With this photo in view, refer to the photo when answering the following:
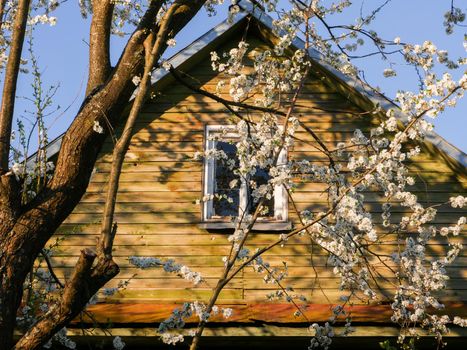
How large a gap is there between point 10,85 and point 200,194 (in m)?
4.53

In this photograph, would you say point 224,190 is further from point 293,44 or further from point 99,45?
point 99,45

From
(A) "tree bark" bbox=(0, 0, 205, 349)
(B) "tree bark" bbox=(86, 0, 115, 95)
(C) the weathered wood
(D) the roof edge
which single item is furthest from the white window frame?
(A) "tree bark" bbox=(0, 0, 205, 349)

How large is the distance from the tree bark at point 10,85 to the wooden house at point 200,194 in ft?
10.8

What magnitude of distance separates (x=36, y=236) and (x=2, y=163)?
74 cm

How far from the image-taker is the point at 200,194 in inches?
414

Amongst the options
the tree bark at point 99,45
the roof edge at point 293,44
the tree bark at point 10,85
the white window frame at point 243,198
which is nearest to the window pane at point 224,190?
the white window frame at point 243,198

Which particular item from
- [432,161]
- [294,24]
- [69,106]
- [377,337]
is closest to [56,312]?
[69,106]

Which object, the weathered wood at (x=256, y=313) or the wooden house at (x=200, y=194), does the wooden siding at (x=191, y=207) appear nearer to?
the wooden house at (x=200, y=194)

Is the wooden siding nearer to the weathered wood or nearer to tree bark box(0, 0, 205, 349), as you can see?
the weathered wood

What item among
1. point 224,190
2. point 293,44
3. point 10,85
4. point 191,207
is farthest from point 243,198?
point 10,85

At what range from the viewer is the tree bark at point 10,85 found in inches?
241

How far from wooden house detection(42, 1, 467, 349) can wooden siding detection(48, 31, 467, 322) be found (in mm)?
13

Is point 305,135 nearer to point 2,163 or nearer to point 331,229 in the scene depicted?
point 331,229

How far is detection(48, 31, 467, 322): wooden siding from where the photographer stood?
9.92m
